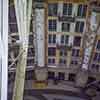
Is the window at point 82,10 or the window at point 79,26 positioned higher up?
the window at point 82,10

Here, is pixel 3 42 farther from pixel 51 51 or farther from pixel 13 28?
pixel 51 51

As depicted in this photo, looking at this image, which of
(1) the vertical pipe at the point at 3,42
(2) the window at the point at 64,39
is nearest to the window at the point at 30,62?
(2) the window at the point at 64,39

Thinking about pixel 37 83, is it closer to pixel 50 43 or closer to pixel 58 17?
pixel 50 43

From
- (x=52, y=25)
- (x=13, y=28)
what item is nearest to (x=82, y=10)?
(x=52, y=25)

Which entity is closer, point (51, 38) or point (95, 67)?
point (51, 38)

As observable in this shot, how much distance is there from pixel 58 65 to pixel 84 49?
1.67 meters

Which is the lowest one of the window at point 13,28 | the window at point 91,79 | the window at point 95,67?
the window at point 91,79

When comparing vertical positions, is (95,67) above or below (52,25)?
below

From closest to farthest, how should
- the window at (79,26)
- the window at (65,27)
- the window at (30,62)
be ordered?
the window at (79,26) < the window at (65,27) < the window at (30,62)

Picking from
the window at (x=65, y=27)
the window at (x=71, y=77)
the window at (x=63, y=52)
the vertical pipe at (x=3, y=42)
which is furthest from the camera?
the window at (x=71, y=77)

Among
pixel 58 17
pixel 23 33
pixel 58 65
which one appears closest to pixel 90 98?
pixel 58 65

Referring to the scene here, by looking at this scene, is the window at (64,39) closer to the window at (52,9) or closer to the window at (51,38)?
the window at (51,38)

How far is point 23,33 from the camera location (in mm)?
9383

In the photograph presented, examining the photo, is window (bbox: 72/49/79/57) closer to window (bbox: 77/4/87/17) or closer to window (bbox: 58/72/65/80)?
window (bbox: 58/72/65/80)
